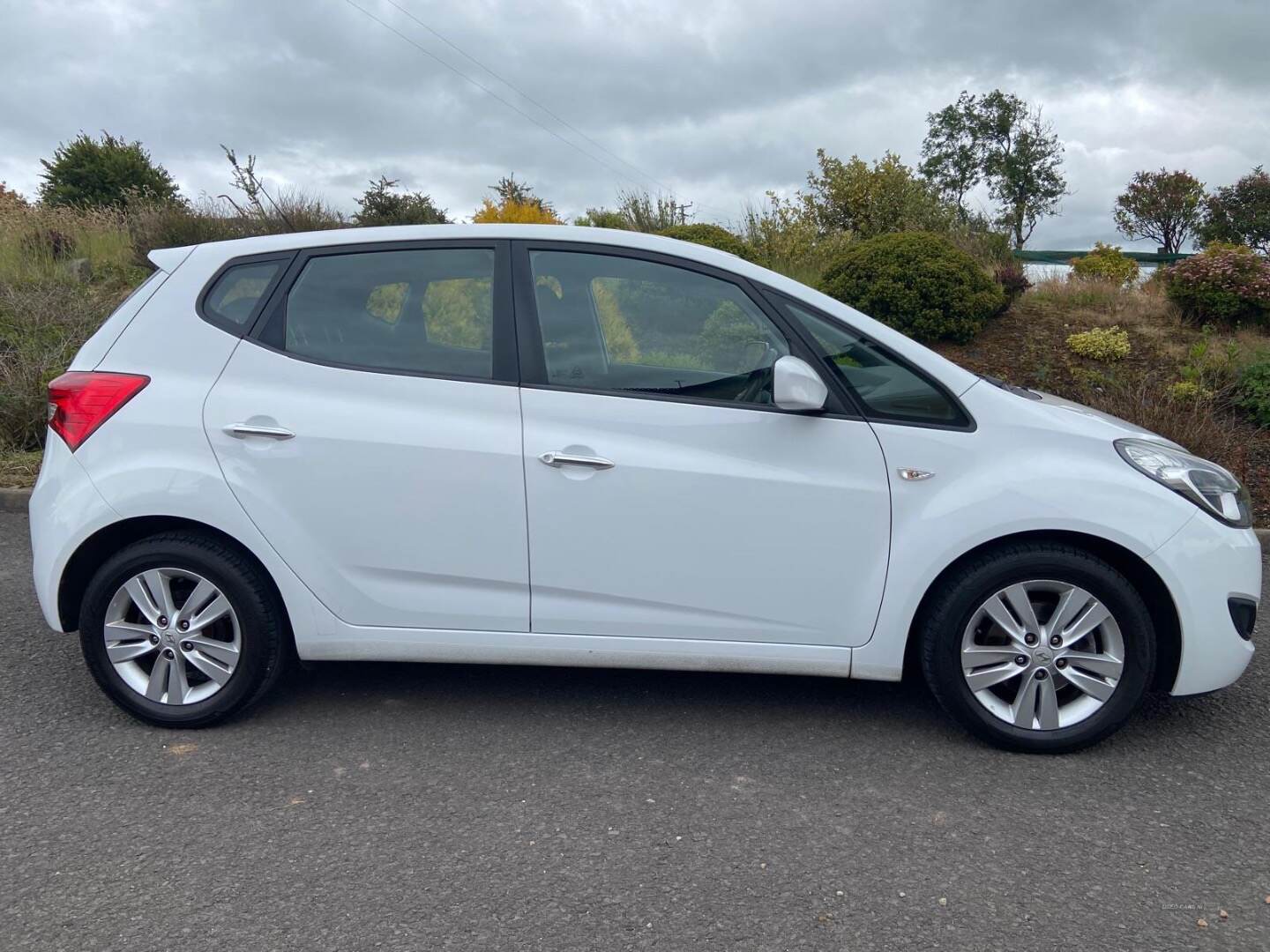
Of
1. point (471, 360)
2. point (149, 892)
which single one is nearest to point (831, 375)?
point (471, 360)

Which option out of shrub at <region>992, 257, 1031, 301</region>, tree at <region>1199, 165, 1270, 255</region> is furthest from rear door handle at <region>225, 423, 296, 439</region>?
tree at <region>1199, 165, 1270, 255</region>

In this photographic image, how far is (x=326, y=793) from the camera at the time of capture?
3.29 m

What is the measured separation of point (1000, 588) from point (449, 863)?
1962mm

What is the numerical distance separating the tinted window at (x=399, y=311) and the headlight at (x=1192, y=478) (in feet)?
7.36

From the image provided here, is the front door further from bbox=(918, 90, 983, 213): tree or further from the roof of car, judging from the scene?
bbox=(918, 90, 983, 213): tree

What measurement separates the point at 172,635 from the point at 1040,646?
9.86 ft

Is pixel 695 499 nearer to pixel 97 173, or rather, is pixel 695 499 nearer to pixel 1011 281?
pixel 1011 281

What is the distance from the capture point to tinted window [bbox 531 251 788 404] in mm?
3592

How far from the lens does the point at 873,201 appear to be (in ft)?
43.7

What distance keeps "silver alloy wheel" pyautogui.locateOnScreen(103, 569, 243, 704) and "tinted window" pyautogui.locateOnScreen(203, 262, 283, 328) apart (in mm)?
932

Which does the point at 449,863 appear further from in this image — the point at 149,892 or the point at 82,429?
the point at 82,429

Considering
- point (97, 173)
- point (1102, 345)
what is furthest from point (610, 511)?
point (97, 173)

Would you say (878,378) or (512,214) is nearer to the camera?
(878,378)

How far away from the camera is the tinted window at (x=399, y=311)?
144 inches
